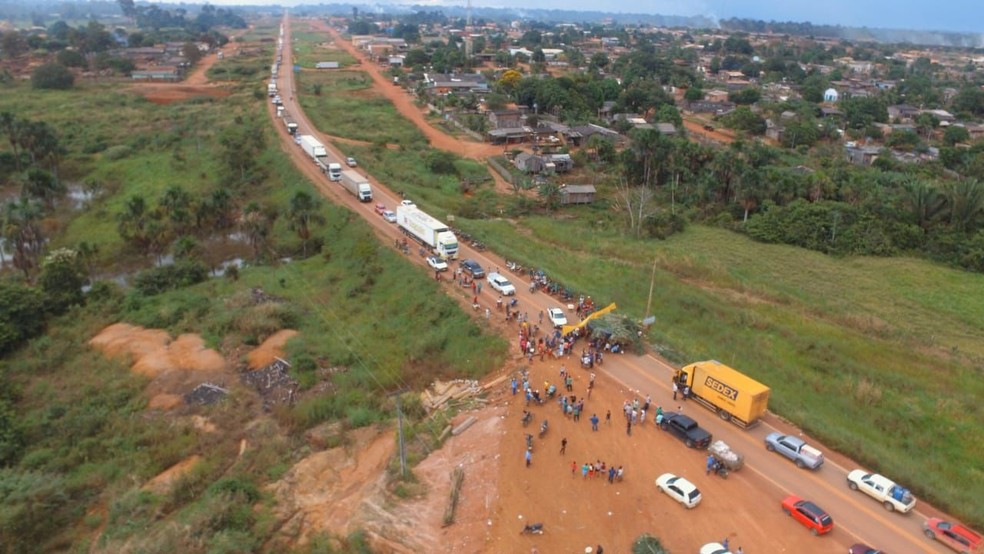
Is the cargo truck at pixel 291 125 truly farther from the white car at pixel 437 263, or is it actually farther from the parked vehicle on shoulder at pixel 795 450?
the parked vehicle on shoulder at pixel 795 450

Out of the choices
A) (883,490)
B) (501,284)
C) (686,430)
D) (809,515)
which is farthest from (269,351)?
(883,490)

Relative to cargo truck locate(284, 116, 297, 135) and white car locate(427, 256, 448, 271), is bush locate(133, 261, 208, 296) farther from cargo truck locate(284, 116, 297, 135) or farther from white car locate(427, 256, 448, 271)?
cargo truck locate(284, 116, 297, 135)

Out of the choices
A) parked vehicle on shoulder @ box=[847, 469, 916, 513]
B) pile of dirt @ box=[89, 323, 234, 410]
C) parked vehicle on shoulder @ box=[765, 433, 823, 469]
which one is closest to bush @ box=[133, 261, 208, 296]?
pile of dirt @ box=[89, 323, 234, 410]

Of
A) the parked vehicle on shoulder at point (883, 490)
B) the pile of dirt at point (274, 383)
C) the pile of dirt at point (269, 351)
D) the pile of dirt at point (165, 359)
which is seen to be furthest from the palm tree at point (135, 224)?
the parked vehicle on shoulder at point (883, 490)

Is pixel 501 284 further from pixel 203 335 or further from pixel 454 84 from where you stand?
pixel 454 84

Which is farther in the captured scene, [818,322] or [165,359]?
[818,322]

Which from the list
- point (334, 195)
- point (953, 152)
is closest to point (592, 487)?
point (334, 195)
